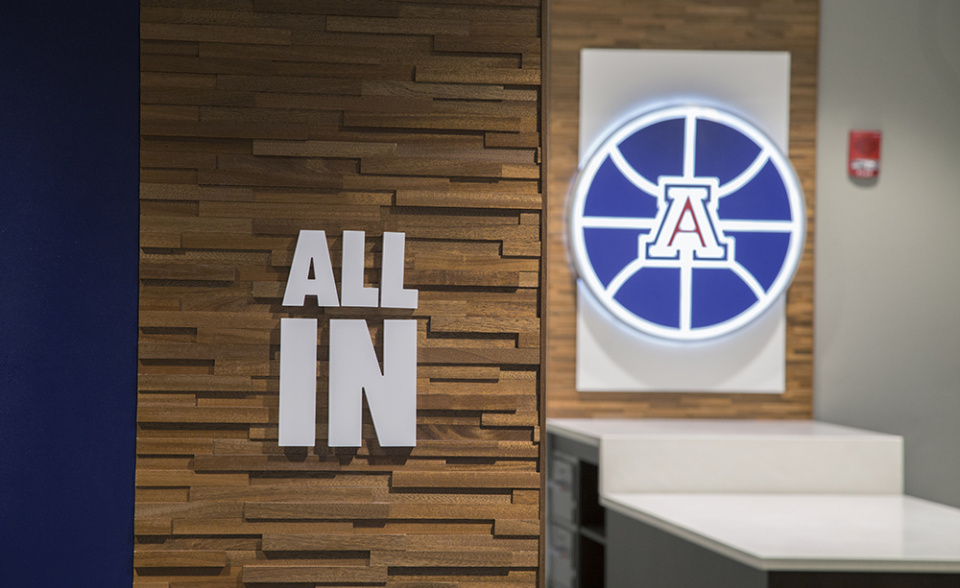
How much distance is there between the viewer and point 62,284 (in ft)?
5.75

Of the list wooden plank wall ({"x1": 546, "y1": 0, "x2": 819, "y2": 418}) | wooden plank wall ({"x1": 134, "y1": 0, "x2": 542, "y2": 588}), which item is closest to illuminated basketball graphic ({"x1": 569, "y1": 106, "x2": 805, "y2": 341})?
wooden plank wall ({"x1": 546, "y1": 0, "x2": 819, "y2": 418})

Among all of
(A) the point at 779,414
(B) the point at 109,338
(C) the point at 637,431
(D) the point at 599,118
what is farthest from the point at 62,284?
(A) the point at 779,414

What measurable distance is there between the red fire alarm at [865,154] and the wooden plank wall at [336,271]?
2506 millimetres

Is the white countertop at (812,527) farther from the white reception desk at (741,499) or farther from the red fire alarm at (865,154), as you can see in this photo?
the red fire alarm at (865,154)

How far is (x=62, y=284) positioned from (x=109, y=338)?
154 mm

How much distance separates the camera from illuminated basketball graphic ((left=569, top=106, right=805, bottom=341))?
3666mm

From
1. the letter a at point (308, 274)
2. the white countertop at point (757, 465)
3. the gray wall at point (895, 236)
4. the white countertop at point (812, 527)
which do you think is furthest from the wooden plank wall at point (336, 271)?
the gray wall at point (895, 236)

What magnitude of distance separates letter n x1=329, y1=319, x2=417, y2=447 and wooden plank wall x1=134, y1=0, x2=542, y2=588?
35 millimetres

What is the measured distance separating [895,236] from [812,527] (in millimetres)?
1854

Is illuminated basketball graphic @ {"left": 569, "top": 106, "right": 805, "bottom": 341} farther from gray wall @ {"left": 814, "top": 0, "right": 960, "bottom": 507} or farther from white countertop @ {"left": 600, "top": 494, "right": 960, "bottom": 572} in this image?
white countertop @ {"left": 600, "top": 494, "right": 960, "bottom": 572}

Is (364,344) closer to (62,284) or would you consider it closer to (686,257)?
(62,284)

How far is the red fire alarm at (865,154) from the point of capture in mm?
3750

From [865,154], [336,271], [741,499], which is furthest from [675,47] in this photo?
[336,271]

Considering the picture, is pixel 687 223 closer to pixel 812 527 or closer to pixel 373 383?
pixel 812 527
